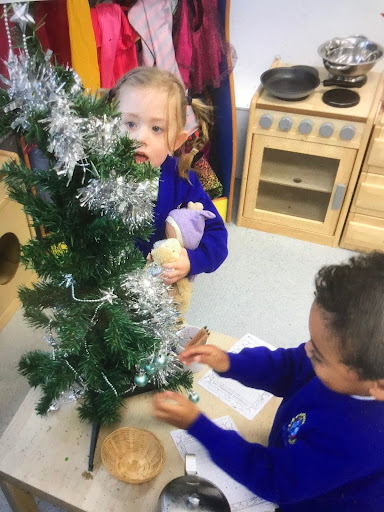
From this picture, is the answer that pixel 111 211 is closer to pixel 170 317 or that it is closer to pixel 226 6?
pixel 170 317

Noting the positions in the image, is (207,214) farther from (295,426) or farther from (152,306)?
(295,426)

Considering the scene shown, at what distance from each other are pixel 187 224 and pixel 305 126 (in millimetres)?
1033

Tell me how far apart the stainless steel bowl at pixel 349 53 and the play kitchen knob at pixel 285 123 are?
291 millimetres

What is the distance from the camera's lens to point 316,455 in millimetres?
686

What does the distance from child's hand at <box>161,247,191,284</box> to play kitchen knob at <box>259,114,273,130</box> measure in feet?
3.44

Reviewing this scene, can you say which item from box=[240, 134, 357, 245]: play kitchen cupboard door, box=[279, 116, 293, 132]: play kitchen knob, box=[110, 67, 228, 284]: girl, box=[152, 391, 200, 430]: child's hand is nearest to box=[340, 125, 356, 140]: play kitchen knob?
box=[240, 134, 357, 245]: play kitchen cupboard door

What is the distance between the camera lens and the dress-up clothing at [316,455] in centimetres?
68

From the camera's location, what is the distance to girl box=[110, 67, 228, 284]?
1.03 metres

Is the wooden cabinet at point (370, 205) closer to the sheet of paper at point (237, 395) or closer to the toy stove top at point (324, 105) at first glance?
the toy stove top at point (324, 105)

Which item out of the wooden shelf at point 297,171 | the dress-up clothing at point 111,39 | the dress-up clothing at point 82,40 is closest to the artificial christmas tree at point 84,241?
the dress-up clothing at point 82,40

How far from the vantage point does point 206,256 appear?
3.85 ft

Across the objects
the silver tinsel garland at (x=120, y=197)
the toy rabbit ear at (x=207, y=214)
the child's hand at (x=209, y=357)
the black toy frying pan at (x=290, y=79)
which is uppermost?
the silver tinsel garland at (x=120, y=197)

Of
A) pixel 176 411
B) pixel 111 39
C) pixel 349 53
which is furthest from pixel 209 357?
pixel 349 53

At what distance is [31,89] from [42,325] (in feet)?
1.46
